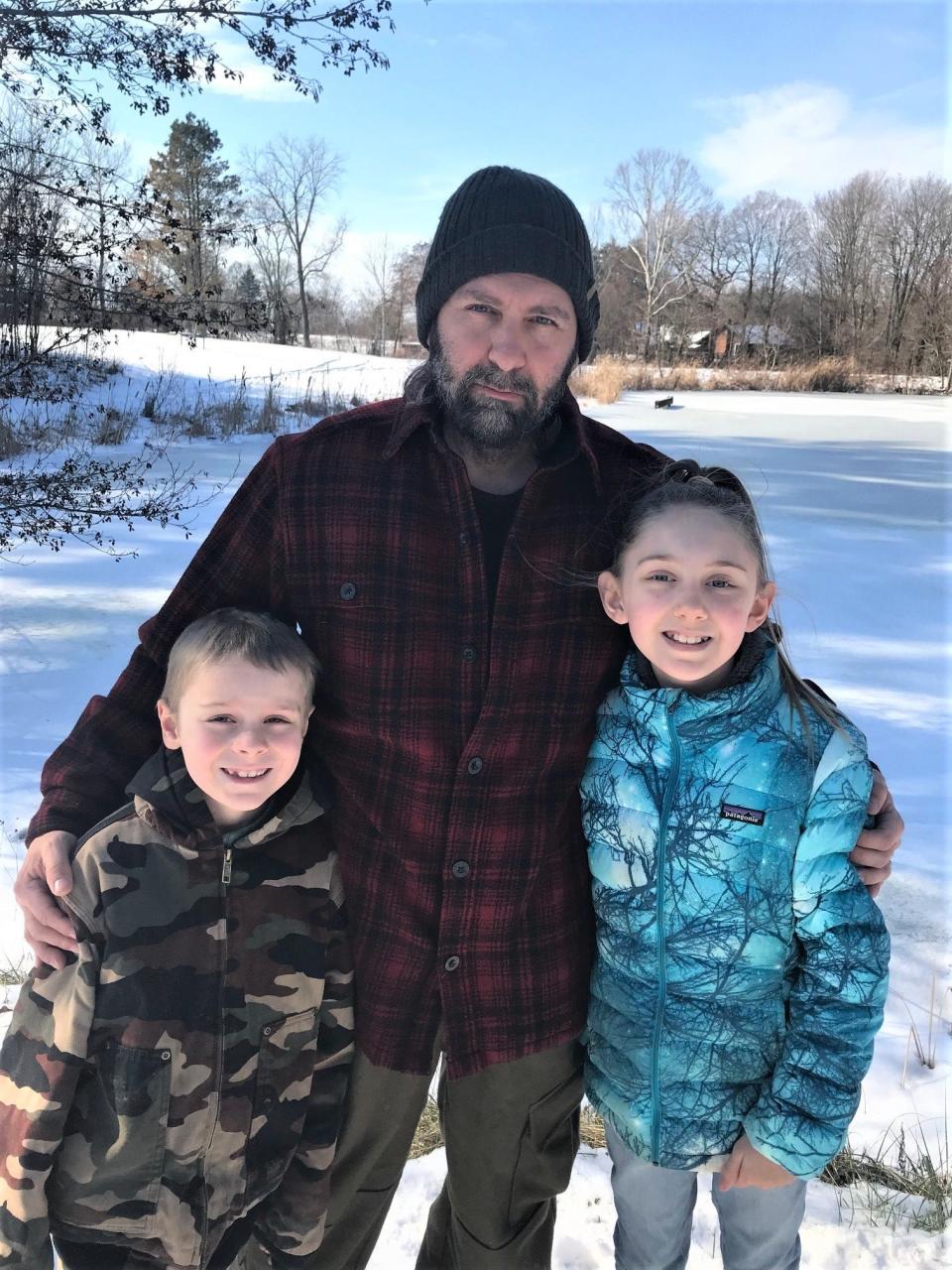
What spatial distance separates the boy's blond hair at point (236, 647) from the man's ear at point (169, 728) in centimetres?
1

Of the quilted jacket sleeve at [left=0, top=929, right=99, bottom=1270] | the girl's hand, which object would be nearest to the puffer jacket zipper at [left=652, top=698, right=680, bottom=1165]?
the girl's hand

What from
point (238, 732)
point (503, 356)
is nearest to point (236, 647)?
point (238, 732)

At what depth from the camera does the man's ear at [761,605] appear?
5.12ft

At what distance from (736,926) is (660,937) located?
0.43ft

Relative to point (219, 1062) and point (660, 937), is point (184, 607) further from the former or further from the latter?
point (660, 937)

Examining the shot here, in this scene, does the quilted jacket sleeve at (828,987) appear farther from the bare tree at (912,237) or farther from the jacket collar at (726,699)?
the bare tree at (912,237)

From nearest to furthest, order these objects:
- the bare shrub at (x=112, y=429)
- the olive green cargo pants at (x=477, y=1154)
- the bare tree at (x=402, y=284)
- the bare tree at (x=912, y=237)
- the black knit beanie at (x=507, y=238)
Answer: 1. the olive green cargo pants at (x=477, y=1154)
2. the black knit beanie at (x=507, y=238)
3. the bare shrub at (x=112, y=429)
4. the bare tree at (x=912, y=237)
5. the bare tree at (x=402, y=284)

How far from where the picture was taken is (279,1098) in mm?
1509

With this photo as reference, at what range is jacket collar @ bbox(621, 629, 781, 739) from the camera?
1.48 meters

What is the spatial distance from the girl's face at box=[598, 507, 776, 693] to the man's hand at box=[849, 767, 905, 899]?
344mm

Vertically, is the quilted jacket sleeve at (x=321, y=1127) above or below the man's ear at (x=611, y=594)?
below

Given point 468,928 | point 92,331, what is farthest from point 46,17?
point 468,928

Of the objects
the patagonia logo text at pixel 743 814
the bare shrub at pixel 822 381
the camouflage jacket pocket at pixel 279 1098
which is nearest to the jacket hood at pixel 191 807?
the camouflage jacket pocket at pixel 279 1098

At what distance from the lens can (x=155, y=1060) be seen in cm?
140
